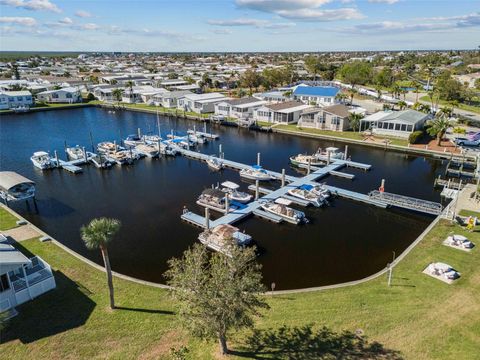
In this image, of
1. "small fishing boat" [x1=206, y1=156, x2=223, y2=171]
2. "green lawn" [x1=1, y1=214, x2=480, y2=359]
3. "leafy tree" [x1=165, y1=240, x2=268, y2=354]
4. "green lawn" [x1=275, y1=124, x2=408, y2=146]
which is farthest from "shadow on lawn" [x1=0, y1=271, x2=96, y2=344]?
"green lawn" [x1=275, y1=124, x2=408, y2=146]

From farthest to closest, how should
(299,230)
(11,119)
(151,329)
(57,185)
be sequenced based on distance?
(11,119), (57,185), (299,230), (151,329)

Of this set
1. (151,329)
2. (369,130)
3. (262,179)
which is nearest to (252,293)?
(151,329)

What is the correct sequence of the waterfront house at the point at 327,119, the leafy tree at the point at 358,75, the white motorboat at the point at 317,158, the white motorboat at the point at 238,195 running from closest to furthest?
the white motorboat at the point at 238,195 < the white motorboat at the point at 317,158 < the waterfront house at the point at 327,119 < the leafy tree at the point at 358,75

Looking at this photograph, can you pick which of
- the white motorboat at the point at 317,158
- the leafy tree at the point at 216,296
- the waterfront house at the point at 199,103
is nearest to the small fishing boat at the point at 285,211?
the white motorboat at the point at 317,158

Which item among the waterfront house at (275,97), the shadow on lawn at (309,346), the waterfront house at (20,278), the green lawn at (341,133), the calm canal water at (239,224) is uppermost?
the waterfront house at (275,97)

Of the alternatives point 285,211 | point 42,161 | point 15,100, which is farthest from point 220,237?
point 15,100

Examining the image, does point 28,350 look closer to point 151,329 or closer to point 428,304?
point 151,329

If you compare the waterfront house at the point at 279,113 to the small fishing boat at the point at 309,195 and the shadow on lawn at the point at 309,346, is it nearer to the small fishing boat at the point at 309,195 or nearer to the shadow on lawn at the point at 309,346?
the small fishing boat at the point at 309,195
